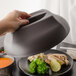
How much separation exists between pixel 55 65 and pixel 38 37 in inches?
11.7

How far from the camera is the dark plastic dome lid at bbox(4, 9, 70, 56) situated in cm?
58

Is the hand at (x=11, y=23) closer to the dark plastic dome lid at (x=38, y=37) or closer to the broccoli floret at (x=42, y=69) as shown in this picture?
the dark plastic dome lid at (x=38, y=37)

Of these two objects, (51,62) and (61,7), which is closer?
(51,62)

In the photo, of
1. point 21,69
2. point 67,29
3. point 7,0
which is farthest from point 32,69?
point 7,0

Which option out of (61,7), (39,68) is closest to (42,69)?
(39,68)

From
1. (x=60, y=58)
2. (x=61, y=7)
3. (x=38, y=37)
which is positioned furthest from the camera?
(x=61, y=7)

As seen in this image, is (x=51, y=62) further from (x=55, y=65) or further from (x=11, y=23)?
(x=11, y=23)

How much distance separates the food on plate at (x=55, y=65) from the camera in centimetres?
84

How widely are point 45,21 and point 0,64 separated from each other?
0.33 metres

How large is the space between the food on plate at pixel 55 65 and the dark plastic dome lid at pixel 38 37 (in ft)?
0.86

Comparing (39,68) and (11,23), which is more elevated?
(11,23)

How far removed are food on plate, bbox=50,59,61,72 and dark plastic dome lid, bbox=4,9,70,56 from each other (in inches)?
10.3

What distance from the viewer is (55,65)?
84 cm

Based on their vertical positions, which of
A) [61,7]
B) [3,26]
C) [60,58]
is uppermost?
[3,26]
